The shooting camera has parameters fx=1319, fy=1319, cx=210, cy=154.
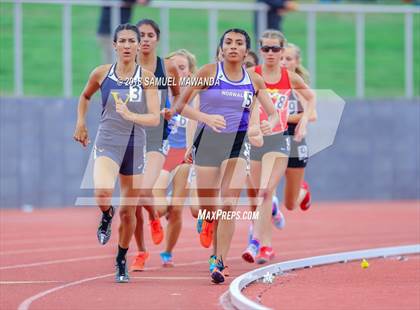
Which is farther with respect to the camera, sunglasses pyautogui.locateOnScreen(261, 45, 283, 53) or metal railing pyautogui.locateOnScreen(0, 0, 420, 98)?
metal railing pyautogui.locateOnScreen(0, 0, 420, 98)

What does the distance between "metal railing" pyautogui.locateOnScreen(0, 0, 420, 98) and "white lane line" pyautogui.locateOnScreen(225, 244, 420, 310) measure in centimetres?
1133

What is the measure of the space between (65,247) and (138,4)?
877 cm

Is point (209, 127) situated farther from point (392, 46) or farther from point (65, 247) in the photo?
point (392, 46)

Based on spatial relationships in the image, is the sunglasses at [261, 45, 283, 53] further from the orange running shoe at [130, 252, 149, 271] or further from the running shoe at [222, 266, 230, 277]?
the running shoe at [222, 266, 230, 277]

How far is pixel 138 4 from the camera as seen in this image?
25.2 m

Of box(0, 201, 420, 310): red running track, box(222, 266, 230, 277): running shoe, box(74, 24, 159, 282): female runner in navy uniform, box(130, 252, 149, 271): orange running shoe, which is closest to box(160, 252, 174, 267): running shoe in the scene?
box(0, 201, 420, 310): red running track

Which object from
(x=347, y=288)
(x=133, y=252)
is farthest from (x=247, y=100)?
(x=133, y=252)

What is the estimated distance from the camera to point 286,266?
45.0 ft

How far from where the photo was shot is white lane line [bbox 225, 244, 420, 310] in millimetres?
10616

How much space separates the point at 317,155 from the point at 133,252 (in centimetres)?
1116

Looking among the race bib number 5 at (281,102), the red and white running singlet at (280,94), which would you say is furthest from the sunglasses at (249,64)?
the race bib number 5 at (281,102)

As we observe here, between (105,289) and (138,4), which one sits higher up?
(138,4)

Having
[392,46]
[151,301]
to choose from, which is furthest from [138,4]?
[151,301]

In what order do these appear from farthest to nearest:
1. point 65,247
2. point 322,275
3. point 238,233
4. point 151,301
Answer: point 238,233 → point 65,247 → point 322,275 → point 151,301
